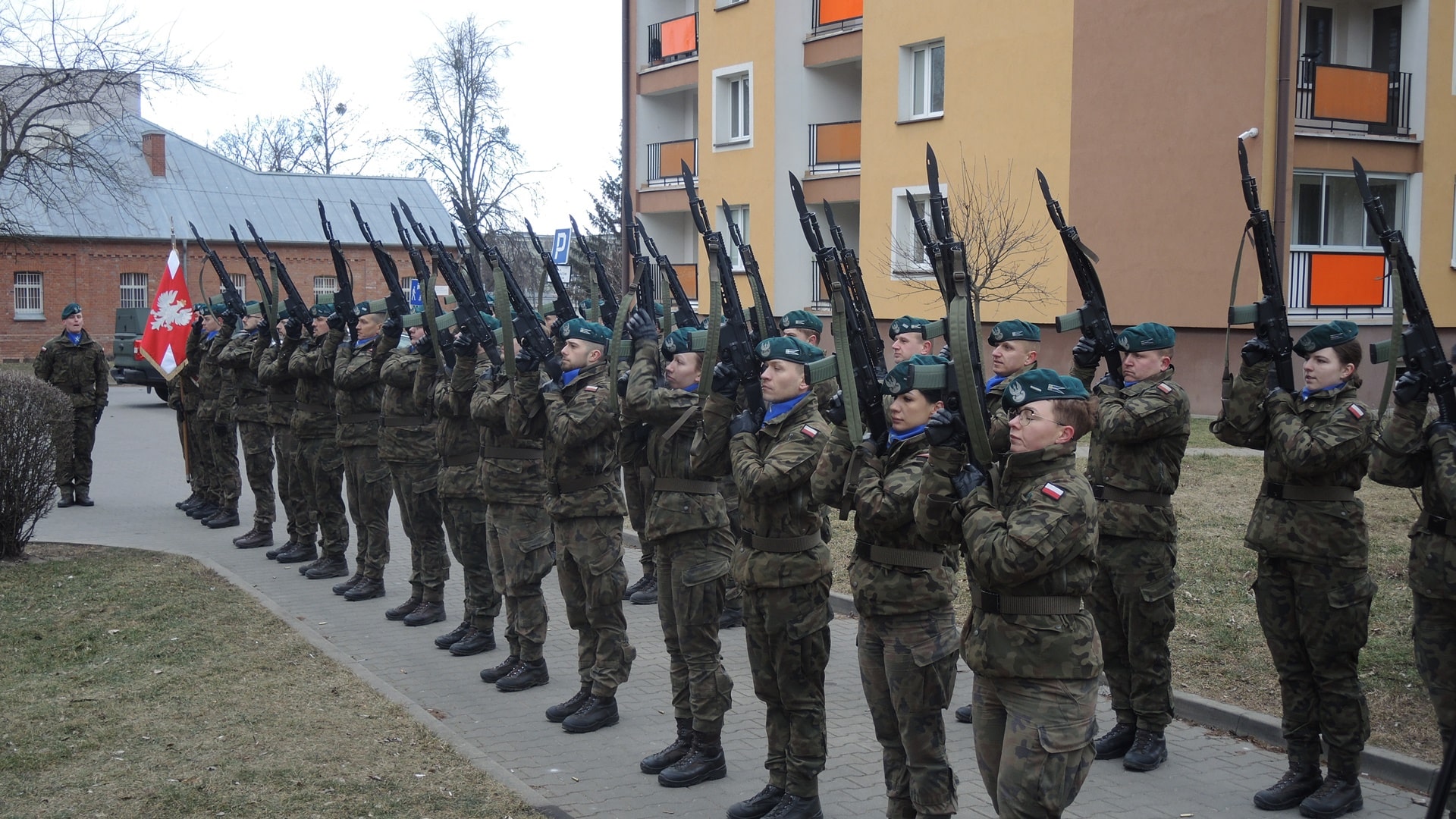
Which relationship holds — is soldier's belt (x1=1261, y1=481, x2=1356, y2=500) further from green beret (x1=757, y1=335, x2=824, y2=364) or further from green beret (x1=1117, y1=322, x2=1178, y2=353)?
green beret (x1=757, y1=335, x2=824, y2=364)

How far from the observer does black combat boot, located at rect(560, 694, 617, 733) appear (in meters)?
6.80

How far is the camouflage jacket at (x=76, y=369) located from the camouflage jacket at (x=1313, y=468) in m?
13.4

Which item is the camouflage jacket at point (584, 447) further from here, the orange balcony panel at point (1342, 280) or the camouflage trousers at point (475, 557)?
the orange balcony panel at point (1342, 280)

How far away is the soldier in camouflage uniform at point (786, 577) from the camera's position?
5.38 metres

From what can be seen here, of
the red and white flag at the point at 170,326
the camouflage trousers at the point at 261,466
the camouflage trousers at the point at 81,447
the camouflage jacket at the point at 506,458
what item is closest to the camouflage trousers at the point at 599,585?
the camouflage jacket at the point at 506,458

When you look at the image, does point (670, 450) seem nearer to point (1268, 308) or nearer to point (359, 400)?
point (1268, 308)

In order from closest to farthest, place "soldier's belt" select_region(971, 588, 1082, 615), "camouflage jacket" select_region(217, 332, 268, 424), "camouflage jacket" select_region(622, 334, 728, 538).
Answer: "soldier's belt" select_region(971, 588, 1082, 615), "camouflage jacket" select_region(622, 334, 728, 538), "camouflage jacket" select_region(217, 332, 268, 424)

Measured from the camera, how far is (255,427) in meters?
12.4

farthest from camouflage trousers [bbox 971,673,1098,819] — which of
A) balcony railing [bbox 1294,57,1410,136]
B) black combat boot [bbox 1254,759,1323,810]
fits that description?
balcony railing [bbox 1294,57,1410,136]

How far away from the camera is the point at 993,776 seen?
4.32 m

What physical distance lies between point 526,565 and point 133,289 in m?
42.0

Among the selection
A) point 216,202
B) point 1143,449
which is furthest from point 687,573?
point 216,202

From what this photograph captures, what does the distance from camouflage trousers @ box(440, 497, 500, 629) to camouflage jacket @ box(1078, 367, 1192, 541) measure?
4.19 m


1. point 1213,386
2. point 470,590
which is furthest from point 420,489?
point 1213,386
